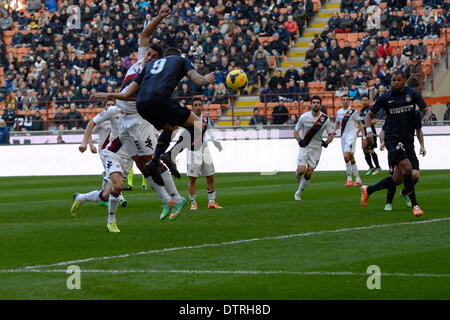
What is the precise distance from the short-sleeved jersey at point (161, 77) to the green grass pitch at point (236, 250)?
1810 millimetres

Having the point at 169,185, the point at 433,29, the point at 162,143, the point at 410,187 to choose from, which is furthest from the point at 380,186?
the point at 433,29

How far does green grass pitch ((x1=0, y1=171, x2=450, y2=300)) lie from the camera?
740cm

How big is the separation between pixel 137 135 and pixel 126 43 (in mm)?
24188

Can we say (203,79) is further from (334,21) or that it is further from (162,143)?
(334,21)

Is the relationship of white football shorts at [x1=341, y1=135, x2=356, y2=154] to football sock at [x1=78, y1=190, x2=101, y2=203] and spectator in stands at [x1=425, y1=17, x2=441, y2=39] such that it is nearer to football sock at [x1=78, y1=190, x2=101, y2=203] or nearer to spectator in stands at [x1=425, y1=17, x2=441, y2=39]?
spectator in stands at [x1=425, y1=17, x2=441, y2=39]

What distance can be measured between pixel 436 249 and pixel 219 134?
20.2 m

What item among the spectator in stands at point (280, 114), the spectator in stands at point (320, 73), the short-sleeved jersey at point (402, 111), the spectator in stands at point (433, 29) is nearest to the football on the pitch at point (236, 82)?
the short-sleeved jersey at point (402, 111)

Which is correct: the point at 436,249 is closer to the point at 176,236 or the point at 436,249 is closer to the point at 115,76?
the point at 176,236

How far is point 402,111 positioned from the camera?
42.4 feet

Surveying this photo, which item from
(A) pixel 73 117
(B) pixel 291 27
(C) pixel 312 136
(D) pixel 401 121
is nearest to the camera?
(D) pixel 401 121

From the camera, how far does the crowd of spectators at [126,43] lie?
108 ft

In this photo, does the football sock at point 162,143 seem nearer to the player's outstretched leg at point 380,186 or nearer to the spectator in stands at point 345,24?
the player's outstretched leg at point 380,186

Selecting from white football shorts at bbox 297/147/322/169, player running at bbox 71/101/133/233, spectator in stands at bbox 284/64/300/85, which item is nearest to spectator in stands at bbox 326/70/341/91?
spectator in stands at bbox 284/64/300/85

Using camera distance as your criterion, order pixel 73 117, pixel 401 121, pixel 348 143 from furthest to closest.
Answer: pixel 73 117, pixel 348 143, pixel 401 121
